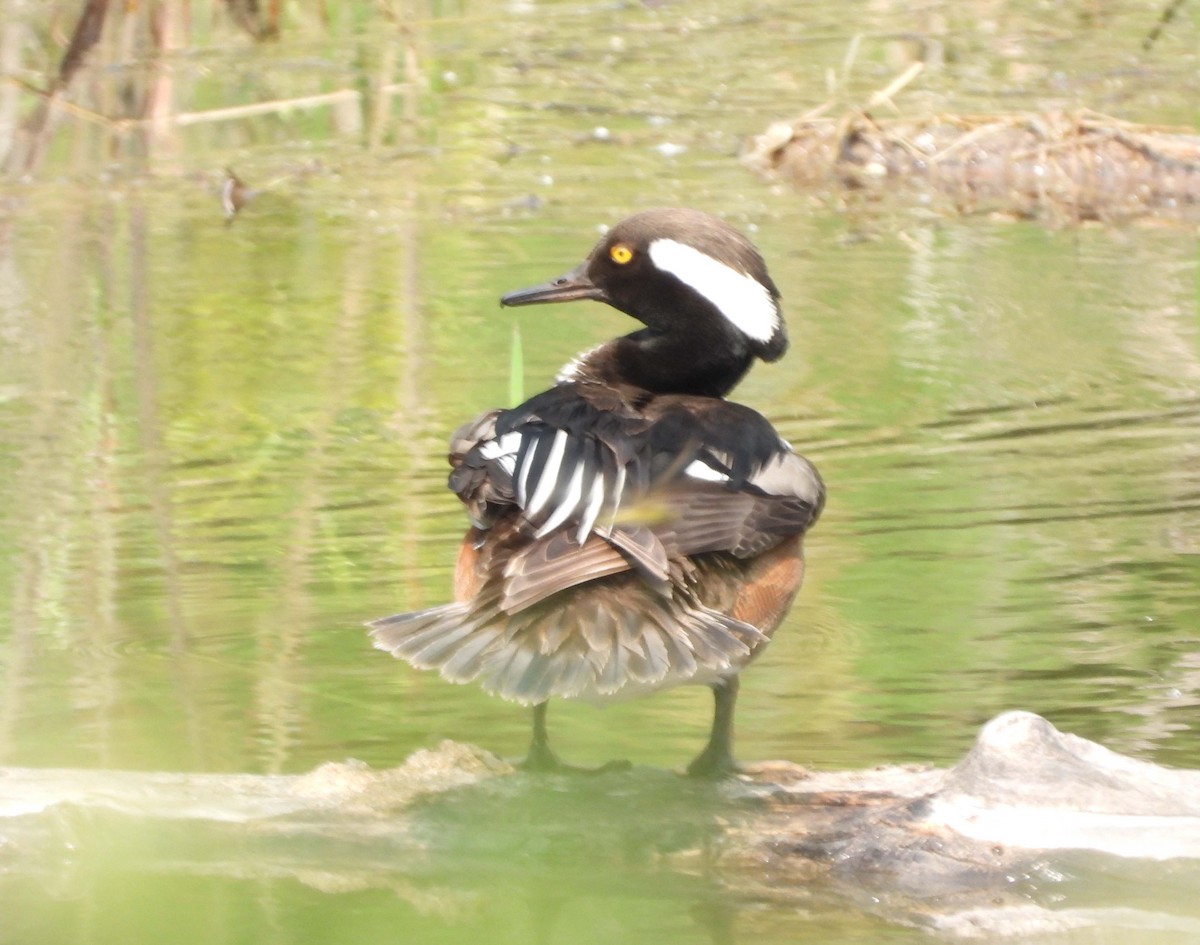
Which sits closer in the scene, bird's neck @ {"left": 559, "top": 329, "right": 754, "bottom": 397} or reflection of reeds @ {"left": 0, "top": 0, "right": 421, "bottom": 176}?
bird's neck @ {"left": 559, "top": 329, "right": 754, "bottom": 397}

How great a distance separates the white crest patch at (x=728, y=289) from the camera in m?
4.51

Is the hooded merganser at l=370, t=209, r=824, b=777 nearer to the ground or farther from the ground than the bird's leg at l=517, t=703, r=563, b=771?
farther from the ground

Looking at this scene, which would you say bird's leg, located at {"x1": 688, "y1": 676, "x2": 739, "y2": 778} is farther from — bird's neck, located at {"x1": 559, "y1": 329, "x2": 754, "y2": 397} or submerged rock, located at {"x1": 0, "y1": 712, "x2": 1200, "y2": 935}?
bird's neck, located at {"x1": 559, "y1": 329, "x2": 754, "y2": 397}

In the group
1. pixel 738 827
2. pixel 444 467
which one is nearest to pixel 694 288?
pixel 738 827

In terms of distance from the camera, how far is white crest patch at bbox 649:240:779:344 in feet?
14.8

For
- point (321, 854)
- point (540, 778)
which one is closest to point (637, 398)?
point (540, 778)

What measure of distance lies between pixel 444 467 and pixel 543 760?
2.53 m

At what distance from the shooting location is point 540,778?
3.75 metres

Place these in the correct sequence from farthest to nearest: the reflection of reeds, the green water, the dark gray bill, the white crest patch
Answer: the reflection of reeds
the dark gray bill
the white crest patch
the green water

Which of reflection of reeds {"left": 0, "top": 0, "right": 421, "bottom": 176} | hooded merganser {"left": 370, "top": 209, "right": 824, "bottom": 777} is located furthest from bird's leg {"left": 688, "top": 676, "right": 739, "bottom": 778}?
reflection of reeds {"left": 0, "top": 0, "right": 421, "bottom": 176}

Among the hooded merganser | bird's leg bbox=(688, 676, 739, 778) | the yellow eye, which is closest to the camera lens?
the hooded merganser

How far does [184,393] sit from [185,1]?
477 cm

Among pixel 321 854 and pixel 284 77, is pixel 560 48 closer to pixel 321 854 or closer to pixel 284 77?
pixel 284 77

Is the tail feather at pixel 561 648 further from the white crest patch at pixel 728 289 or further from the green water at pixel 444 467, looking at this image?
the white crest patch at pixel 728 289
